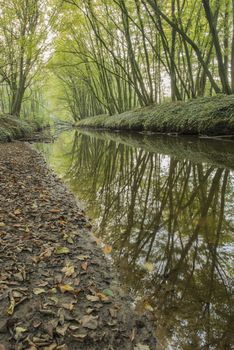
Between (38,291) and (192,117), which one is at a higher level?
(192,117)

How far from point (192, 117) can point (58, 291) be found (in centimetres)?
1077

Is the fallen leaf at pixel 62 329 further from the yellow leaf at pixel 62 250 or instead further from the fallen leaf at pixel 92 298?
the yellow leaf at pixel 62 250

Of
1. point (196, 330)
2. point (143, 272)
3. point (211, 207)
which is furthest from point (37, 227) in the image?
point (211, 207)

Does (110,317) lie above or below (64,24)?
below

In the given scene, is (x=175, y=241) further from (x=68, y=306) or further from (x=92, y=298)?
(x=68, y=306)

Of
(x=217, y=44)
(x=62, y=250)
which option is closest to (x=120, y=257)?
(x=62, y=250)

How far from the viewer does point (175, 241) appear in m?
3.03

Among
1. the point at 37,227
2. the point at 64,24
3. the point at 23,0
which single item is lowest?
the point at 37,227

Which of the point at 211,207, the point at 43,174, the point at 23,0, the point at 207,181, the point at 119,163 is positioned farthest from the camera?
the point at 23,0

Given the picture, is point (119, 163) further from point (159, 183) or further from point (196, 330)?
point (196, 330)

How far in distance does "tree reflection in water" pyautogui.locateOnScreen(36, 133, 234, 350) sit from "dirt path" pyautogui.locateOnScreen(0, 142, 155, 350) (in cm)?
22

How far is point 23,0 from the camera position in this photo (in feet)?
53.0

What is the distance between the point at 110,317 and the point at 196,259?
114 cm

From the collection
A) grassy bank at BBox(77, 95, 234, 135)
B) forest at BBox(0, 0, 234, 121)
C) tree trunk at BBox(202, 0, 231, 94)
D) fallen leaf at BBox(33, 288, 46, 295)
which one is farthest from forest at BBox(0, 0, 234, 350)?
forest at BBox(0, 0, 234, 121)
